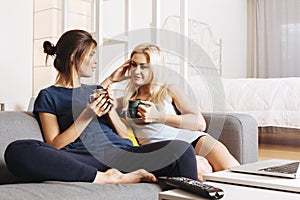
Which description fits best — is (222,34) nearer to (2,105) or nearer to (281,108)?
(281,108)

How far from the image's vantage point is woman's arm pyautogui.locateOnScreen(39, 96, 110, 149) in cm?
153

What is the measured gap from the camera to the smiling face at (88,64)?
67.9 inches

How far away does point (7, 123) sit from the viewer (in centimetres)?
151

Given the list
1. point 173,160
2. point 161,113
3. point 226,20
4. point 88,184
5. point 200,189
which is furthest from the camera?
point 226,20

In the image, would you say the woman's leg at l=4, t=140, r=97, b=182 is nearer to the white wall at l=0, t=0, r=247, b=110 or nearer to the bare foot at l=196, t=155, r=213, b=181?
the bare foot at l=196, t=155, r=213, b=181

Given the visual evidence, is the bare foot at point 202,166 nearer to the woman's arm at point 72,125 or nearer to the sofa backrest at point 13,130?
the woman's arm at point 72,125

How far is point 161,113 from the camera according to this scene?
64.5 inches

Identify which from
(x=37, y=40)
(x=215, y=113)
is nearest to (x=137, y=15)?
(x=37, y=40)

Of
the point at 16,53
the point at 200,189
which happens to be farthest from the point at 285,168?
the point at 16,53

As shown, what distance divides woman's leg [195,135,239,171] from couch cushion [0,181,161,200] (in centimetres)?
42

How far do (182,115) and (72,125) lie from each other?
0.43 meters

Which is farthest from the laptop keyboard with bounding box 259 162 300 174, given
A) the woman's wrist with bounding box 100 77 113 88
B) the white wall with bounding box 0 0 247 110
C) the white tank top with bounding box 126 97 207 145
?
the white wall with bounding box 0 0 247 110

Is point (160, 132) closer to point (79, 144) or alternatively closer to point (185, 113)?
point (185, 113)

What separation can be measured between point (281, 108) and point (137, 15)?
5.31 ft
